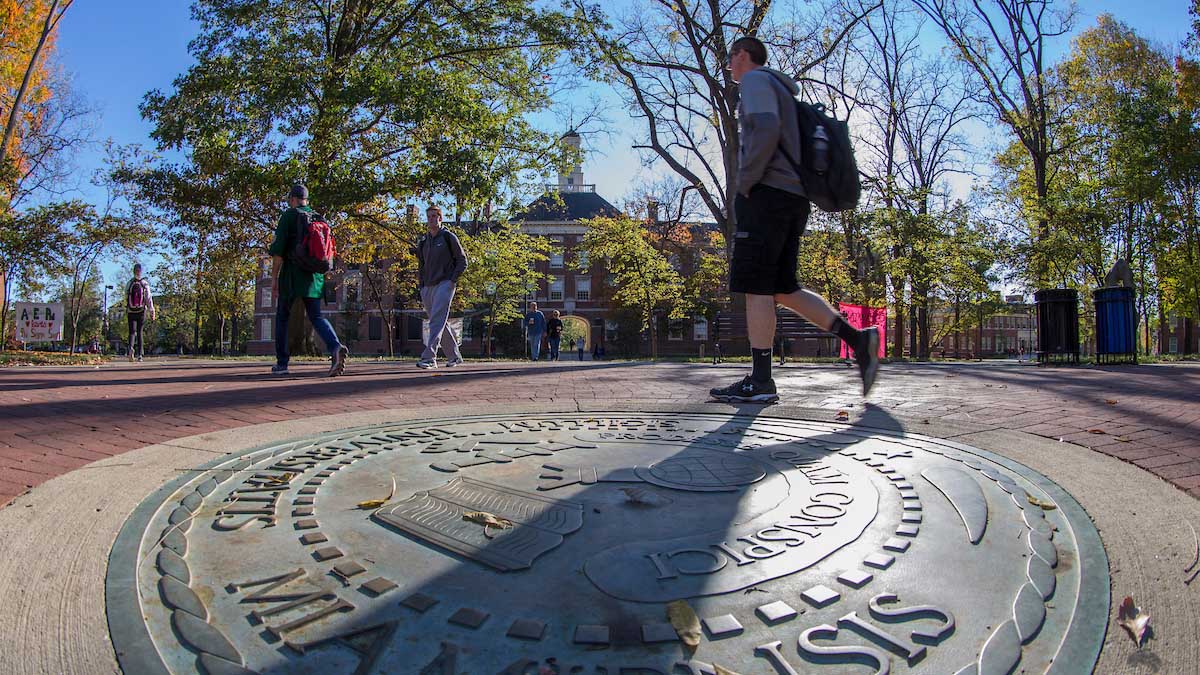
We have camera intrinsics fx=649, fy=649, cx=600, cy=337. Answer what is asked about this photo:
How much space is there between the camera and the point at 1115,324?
10.8 meters

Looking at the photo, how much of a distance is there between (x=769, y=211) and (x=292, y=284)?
5.08 m

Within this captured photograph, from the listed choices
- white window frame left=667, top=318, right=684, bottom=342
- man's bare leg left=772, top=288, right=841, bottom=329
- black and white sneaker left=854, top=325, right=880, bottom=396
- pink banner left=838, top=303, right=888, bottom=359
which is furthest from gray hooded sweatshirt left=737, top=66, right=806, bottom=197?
white window frame left=667, top=318, right=684, bottom=342

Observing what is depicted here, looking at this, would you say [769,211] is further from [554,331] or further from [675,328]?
[675,328]

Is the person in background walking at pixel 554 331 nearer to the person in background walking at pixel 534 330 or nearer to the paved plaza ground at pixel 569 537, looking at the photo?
the person in background walking at pixel 534 330

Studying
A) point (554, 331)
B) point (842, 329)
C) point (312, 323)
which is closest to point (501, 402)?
point (842, 329)

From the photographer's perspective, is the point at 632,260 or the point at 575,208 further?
the point at 575,208

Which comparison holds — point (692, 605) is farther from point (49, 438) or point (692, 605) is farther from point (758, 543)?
point (49, 438)

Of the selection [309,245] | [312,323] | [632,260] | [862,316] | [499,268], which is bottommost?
[312,323]

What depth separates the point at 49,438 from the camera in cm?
311

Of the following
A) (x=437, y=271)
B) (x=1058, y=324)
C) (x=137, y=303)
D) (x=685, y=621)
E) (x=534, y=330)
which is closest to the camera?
(x=685, y=621)

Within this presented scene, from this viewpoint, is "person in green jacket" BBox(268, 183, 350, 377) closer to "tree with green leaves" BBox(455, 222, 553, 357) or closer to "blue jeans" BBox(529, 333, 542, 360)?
"tree with green leaves" BBox(455, 222, 553, 357)

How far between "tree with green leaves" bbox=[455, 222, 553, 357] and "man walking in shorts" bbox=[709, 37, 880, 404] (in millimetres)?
15698

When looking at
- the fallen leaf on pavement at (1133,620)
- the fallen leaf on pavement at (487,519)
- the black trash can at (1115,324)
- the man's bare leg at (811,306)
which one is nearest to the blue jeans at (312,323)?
the man's bare leg at (811,306)

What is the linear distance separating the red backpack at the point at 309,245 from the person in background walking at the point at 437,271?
147 cm
